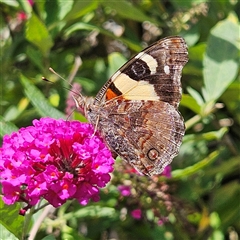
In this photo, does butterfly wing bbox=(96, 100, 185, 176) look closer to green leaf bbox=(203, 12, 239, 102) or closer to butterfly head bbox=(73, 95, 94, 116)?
butterfly head bbox=(73, 95, 94, 116)

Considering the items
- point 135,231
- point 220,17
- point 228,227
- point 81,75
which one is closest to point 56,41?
point 81,75

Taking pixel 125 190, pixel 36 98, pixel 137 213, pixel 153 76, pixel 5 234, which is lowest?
pixel 137 213

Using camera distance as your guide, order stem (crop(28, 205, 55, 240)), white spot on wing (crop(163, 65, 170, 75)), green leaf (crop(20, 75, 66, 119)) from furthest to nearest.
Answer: green leaf (crop(20, 75, 66, 119)), white spot on wing (crop(163, 65, 170, 75)), stem (crop(28, 205, 55, 240))

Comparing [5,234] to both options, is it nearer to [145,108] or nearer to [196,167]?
[145,108]

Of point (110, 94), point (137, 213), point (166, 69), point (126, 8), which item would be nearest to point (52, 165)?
point (110, 94)

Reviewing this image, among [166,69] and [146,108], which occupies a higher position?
[166,69]

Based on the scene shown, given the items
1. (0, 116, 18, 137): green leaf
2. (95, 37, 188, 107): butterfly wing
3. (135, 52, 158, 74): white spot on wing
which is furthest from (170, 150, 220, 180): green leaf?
(0, 116, 18, 137): green leaf

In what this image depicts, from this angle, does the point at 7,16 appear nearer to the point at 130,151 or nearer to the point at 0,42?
the point at 0,42
